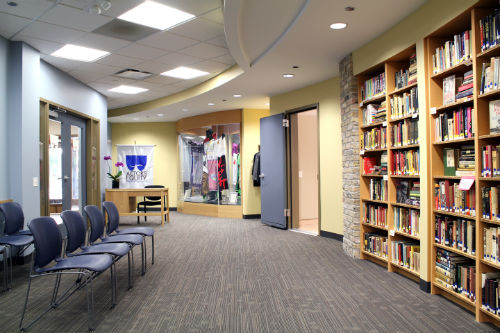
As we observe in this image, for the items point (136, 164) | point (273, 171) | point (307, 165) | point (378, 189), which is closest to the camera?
point (378, 189)

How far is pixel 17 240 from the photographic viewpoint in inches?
149

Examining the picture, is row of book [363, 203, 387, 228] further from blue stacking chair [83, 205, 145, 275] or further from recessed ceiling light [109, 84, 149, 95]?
recessed ceiling light [109, 84, 149, 95]

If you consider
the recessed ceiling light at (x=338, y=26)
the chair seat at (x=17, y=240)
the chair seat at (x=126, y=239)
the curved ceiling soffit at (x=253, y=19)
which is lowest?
the chair seat at (x=126, y=239)

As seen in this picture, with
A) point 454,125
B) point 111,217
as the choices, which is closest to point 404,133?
point 454,125

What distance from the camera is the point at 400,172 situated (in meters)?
3.93

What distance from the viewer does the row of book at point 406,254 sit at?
145 inches

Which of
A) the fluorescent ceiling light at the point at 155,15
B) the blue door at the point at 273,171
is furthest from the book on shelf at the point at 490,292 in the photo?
the blue door at the point at 273,171

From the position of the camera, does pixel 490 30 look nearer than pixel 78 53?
Yes

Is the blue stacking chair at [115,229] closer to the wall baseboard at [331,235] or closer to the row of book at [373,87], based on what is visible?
the wall baseboard at [331,235]

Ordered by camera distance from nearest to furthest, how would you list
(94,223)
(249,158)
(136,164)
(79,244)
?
1. (79,244)
2. (94,223)
3. (249,158)
4. (136,164)

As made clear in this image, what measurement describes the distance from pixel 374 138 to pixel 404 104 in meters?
0.66

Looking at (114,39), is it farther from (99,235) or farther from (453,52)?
(453,52)

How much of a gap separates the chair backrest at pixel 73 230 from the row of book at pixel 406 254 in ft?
11.3

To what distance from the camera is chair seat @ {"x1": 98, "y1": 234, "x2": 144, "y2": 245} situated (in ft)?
12.6
